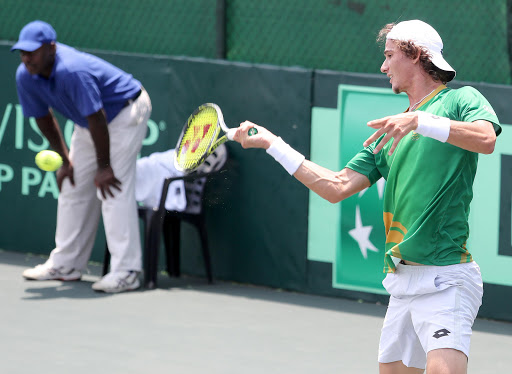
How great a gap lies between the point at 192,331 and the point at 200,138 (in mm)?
1988

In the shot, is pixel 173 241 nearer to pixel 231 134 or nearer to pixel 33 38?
pixel 33 38

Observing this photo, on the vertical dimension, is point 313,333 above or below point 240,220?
below

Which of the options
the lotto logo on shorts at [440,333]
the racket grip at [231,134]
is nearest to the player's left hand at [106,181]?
the racket grip at [231,134]

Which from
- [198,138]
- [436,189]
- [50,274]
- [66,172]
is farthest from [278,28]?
[436,189]

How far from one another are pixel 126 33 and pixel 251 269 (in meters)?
2.29

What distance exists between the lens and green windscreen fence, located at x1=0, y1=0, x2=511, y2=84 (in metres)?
7.16

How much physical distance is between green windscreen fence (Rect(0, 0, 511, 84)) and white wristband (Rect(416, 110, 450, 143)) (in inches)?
152

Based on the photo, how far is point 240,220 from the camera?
750 cm

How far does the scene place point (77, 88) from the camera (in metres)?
6.77

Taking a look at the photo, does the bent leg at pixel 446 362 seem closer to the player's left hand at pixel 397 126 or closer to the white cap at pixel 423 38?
the player's left hand at pixel 397 126

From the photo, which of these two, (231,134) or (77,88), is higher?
(77,88)

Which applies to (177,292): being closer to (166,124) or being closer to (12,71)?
(166,124)

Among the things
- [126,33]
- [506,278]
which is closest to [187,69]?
→ [126,33]

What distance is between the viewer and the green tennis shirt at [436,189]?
3695 mm
